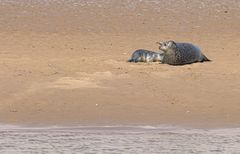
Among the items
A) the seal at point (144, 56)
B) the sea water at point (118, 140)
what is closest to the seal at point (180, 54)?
the seal at point (144, 56)

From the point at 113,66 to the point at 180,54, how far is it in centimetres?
115

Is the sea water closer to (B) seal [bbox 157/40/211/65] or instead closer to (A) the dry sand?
(A) the dry sand

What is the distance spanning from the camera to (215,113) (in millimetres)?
9891

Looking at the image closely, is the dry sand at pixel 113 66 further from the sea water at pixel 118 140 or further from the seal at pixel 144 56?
the sea water at pixel 118 140

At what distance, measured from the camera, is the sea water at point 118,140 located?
24.9 feet

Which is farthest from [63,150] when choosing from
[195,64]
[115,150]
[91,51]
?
[91,51]

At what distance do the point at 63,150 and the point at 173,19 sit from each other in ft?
34.1

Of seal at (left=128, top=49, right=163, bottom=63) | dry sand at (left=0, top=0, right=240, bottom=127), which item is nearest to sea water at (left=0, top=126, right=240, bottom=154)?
dry sand at (left=0, top=0, right=240, bottom=127)

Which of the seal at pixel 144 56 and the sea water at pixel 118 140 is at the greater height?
the seal at pixel 144 56

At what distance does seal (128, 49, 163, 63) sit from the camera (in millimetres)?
12945

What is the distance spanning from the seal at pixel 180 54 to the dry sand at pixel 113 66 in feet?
0.81

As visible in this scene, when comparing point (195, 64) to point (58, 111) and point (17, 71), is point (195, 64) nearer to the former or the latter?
point (17, 71)

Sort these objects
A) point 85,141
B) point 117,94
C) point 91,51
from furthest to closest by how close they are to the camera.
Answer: point 91,51 < point 117,94 < point 85,141

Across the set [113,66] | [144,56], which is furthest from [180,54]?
[113,66]
